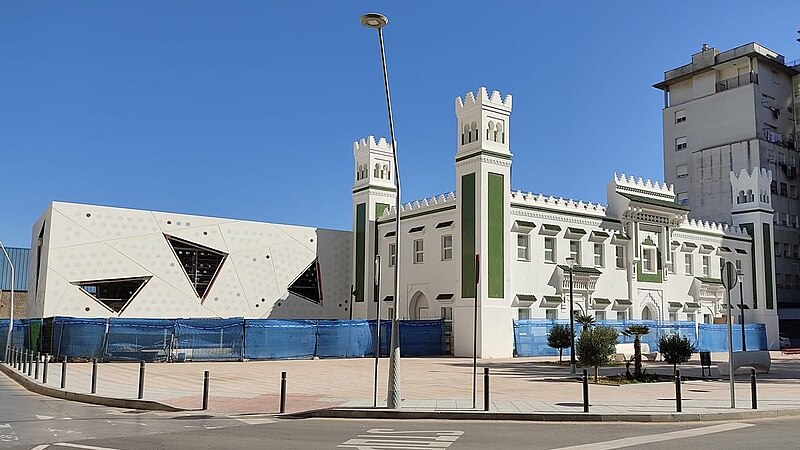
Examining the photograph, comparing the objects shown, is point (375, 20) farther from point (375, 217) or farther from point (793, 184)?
point (793, 184)

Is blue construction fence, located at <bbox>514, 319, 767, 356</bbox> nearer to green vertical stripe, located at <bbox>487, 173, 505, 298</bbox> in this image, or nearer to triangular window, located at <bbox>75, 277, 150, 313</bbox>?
green vertical stripe, located at <bbox>487, 173, 505, 298</bbox>

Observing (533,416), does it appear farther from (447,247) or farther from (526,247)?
(447,247)

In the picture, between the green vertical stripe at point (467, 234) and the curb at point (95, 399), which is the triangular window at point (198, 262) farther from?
the curb at point (95, 399)

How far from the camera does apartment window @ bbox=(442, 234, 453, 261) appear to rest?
41.7 m

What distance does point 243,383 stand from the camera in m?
22.5

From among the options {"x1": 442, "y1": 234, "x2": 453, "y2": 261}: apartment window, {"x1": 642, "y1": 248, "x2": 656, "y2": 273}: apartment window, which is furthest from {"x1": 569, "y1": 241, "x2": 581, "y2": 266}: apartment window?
{"x1": 442, "y1": 234, "x2": 453, "y2": 261}: apartment window

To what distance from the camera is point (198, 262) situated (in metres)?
42.4

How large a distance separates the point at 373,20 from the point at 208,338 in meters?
22.1

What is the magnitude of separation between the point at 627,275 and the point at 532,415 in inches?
1268

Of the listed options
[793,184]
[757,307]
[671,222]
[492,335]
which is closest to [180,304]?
[492,335]

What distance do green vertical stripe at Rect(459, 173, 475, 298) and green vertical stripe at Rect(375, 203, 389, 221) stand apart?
9777 mm

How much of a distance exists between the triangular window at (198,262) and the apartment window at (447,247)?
12.8m

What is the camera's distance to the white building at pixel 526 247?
3862 cm

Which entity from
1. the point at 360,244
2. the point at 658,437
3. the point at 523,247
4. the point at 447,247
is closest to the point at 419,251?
the point at 447,247
